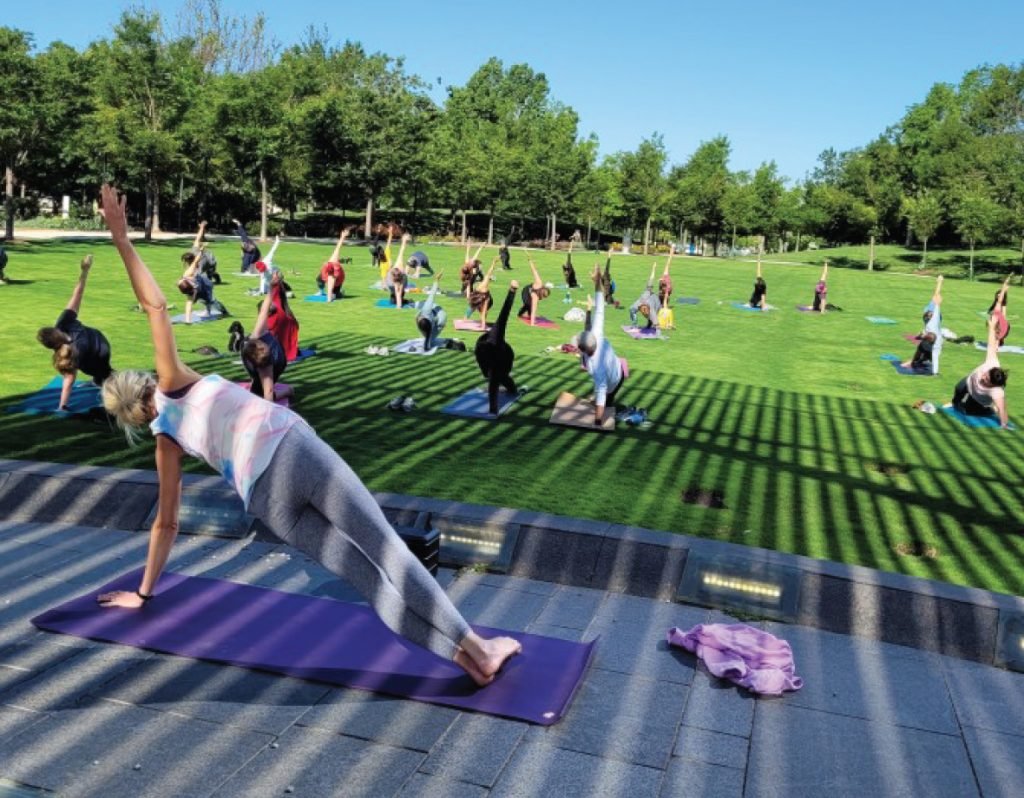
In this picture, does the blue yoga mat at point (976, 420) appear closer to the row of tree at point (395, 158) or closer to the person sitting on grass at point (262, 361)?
the person sitting on grass at point (262, 361)

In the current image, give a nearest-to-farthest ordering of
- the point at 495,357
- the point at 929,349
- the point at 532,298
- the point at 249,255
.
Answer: the point at 495,357 < the point at 929,349 < the point at 532,298 < the point at 249,255

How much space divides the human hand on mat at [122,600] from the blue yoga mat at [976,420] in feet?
36.6

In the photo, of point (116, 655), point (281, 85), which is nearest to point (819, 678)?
point (116, 655)

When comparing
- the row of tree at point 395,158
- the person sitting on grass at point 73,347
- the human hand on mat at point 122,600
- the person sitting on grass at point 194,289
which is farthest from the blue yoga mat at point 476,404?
the row of tree at point 395,158

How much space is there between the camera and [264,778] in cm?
367

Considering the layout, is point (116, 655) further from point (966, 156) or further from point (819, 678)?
point (966, 156)

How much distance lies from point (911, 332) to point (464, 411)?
16.4 metres

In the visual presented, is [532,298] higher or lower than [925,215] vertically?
lower

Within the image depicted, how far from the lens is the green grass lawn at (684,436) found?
295 inches

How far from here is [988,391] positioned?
493 inches

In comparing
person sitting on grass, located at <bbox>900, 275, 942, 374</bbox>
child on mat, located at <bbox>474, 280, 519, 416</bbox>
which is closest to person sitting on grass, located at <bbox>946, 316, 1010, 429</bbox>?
person sitting on grass, located at <bbox>900, 275, 942, 374</bbox>

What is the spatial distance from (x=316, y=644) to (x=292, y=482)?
48.0 inches

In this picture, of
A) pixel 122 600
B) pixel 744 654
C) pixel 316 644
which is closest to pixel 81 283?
pixel 122 600

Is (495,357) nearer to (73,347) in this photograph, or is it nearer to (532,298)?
(73,347)
